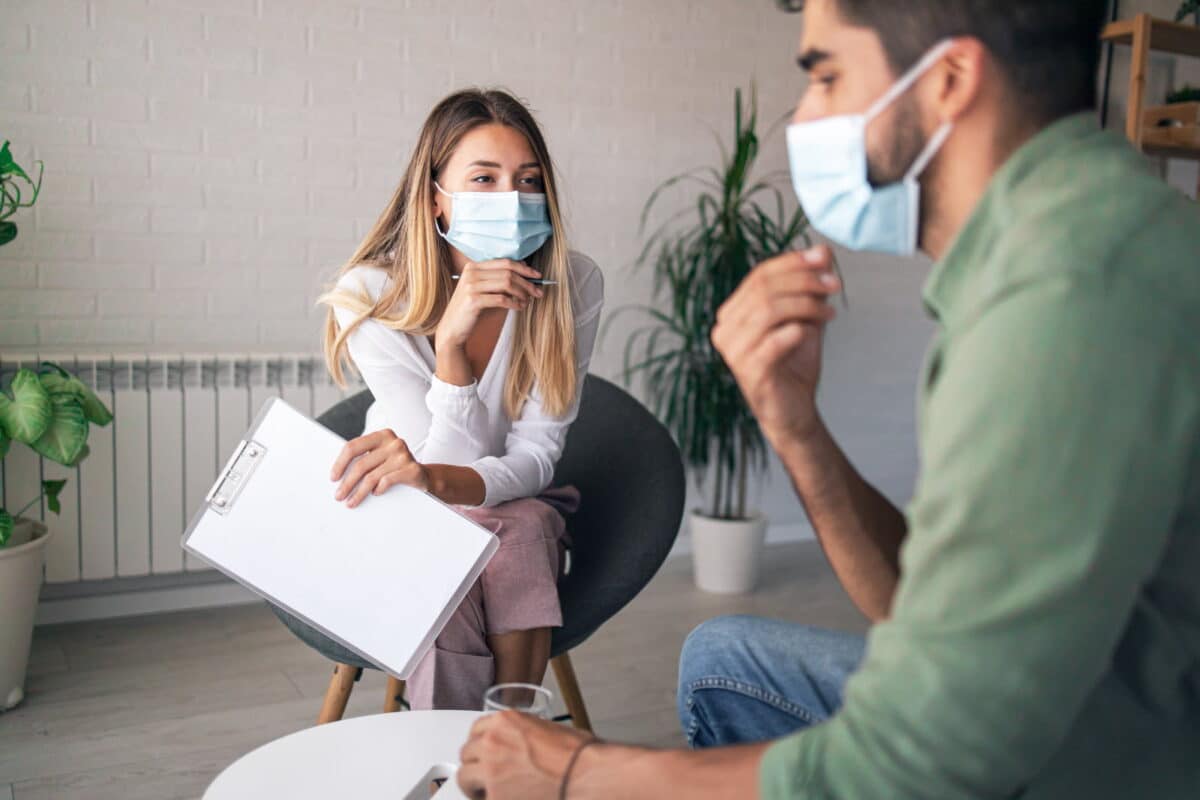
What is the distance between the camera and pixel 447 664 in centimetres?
167

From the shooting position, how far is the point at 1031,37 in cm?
79

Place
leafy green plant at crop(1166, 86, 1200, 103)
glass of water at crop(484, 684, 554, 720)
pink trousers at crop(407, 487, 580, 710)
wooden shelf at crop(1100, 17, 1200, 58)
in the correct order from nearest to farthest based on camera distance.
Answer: glass of water at crop(484, 684, 554, 720) < pink trousers at crop(407, 487, 580, 710) < wooden shelf at crop(1100, 17, 1200, 58) < leafy green plant at crop(1166, 86, 1200, 103)

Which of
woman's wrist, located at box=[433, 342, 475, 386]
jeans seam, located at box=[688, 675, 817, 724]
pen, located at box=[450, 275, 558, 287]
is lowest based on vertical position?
jeans seam, located at box=[688, 675, 817, 724]

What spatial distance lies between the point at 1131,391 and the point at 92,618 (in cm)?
305

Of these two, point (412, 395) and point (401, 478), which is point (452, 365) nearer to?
point (412, 395)

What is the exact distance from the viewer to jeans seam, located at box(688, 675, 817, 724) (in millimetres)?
1204

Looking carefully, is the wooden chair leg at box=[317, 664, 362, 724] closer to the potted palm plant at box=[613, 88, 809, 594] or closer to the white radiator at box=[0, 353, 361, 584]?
the white radiator at box=[0, 353, 361, 584]

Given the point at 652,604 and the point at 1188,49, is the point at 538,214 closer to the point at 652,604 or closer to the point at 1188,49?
the point at 652,604

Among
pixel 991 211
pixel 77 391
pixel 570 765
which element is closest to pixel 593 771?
pixel 570 765

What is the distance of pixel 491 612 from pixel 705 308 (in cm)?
193

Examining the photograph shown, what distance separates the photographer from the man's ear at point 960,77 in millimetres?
800

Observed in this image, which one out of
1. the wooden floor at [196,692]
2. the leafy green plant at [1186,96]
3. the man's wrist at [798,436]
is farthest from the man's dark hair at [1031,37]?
the leafy green plant at [1186,96]

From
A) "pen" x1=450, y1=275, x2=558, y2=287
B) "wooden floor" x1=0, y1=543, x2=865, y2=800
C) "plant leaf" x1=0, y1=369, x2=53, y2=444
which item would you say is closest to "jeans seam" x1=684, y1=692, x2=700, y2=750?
"pen" x1=450, y1=275, x2=558, y2=287

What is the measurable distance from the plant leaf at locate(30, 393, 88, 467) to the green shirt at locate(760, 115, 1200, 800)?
211 cm
